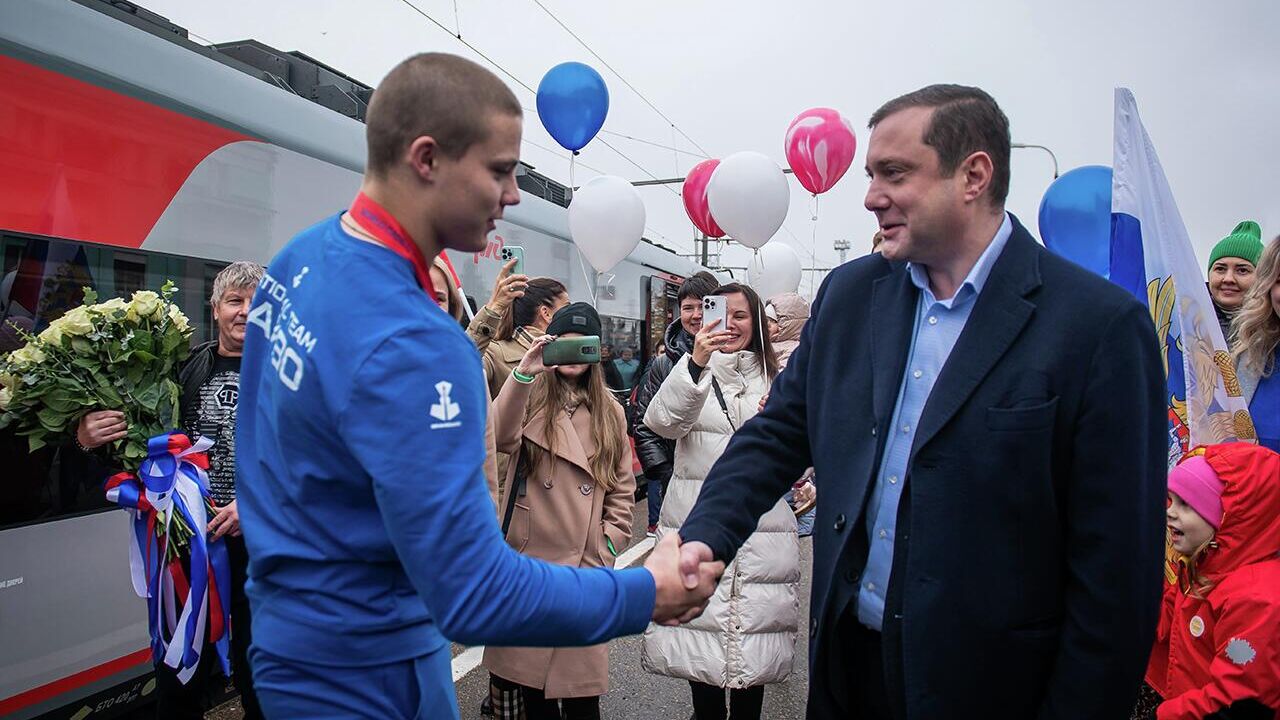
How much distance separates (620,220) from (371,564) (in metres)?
5.41

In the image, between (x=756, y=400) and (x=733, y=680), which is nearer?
(x=733, y=680)

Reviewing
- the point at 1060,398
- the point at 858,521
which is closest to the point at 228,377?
the point at 858,521

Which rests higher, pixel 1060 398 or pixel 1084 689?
pixel 1060 398

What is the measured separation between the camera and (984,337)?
163 centimetres

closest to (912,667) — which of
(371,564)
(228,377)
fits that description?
(371,564)

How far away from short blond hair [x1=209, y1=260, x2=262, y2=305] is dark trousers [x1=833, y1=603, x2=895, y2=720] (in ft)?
9.18

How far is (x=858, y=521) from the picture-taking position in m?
1.75

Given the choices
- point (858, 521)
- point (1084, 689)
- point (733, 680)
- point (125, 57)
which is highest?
point (125, 57)

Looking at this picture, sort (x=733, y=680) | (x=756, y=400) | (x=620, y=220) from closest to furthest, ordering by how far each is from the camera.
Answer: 1. (x=733, y=680)
2. (x=756, y=400)
3. (x=620, y=220)

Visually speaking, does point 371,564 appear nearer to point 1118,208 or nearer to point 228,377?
point 228,377

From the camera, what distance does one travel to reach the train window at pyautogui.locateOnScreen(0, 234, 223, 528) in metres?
3.12

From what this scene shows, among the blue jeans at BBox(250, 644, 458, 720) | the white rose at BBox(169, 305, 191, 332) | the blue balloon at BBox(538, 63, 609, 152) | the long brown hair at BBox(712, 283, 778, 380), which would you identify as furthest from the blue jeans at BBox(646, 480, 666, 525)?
the blue jeans at BBox(250, 644, 458, 720)

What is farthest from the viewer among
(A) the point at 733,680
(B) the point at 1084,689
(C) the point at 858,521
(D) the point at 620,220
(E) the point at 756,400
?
(D) the point at 620,220

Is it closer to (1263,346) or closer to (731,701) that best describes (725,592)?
(731,701)
